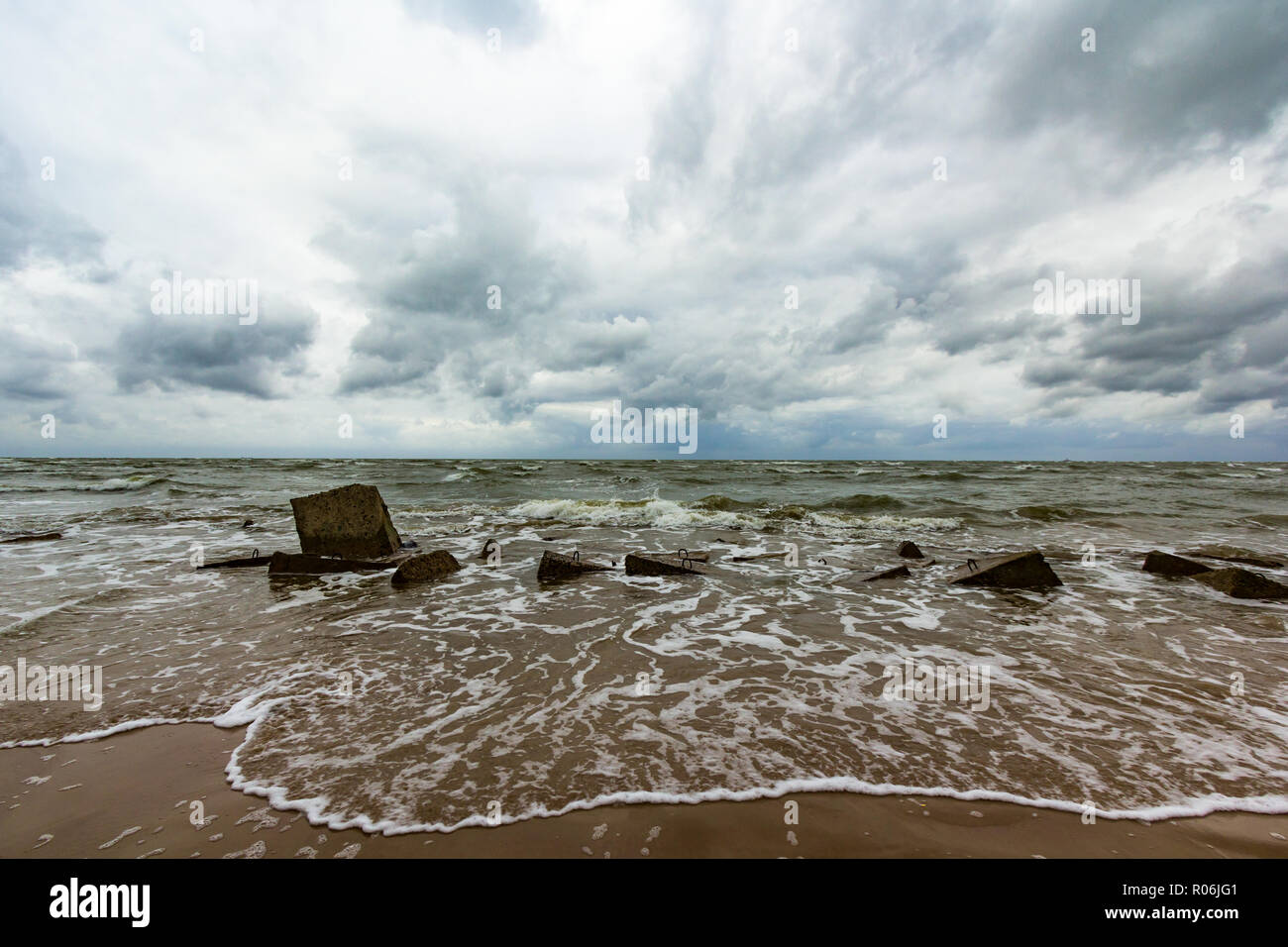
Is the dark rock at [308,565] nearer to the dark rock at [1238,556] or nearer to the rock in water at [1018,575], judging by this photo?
the rock in water at [1018,575]

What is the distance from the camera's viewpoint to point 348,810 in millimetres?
2912

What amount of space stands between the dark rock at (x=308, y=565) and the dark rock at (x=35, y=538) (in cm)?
773

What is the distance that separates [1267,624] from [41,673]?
13.8 m

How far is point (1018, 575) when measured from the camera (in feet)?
27.4

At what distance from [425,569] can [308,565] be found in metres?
2.22

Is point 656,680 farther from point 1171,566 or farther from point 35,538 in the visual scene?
point 35,538

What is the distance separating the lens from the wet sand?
2617 mm

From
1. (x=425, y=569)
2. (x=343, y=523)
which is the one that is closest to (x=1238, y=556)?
(x=425, y=569)

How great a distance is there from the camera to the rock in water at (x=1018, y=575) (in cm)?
834

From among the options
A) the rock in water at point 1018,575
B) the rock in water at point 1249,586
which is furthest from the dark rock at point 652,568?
the rock in water at point 1249,586

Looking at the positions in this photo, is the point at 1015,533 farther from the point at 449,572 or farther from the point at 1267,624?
the point at 449,572

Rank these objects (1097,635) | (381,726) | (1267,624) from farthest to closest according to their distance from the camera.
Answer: (1267,624) < (1097,635) < (381,726)
